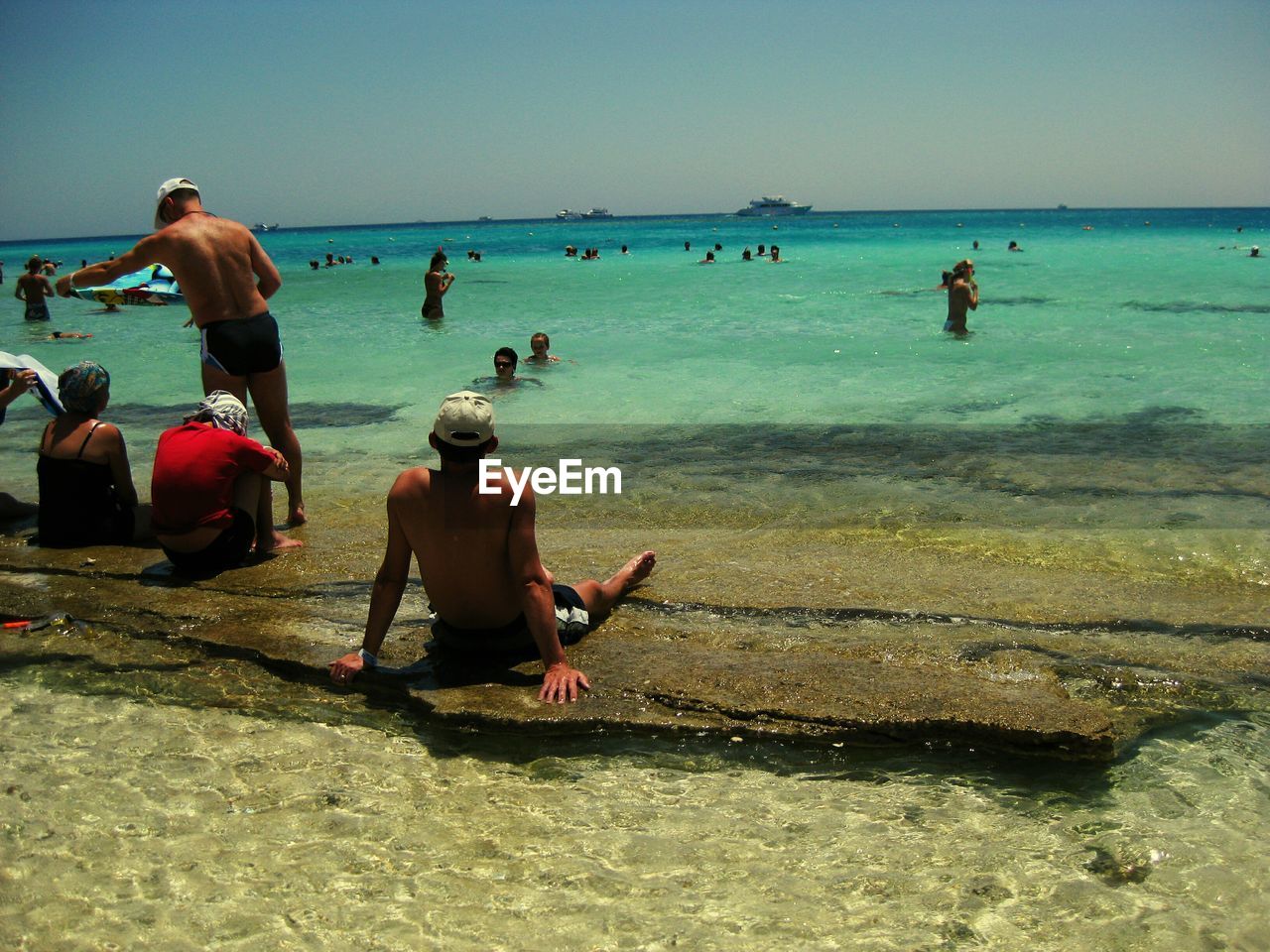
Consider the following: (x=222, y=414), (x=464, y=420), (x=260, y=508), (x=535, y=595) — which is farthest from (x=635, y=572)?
(x=222, y=414)

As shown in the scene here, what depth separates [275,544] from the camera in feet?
17.3

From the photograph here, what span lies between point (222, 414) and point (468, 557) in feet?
6.66

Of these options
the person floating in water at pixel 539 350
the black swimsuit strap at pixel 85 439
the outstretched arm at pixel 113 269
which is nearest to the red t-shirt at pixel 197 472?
the black swimsuit strap at pixel 85 439

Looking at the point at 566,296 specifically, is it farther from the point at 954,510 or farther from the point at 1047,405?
the point at 954,510

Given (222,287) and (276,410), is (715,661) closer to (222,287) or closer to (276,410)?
(276,410)

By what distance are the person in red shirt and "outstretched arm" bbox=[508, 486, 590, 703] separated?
187 cm

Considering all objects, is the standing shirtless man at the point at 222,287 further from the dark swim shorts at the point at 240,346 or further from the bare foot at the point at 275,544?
the bare foot at the point at 275,544

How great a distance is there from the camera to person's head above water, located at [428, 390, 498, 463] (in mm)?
A: 3316

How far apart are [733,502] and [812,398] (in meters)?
4.43

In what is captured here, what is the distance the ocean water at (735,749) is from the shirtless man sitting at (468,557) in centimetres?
32

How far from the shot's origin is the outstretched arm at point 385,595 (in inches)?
140

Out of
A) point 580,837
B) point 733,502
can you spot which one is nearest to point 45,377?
point 733,502

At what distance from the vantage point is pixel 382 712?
360 cm

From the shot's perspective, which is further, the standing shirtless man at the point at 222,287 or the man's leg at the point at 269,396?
the man's leg at the point at 269,396
